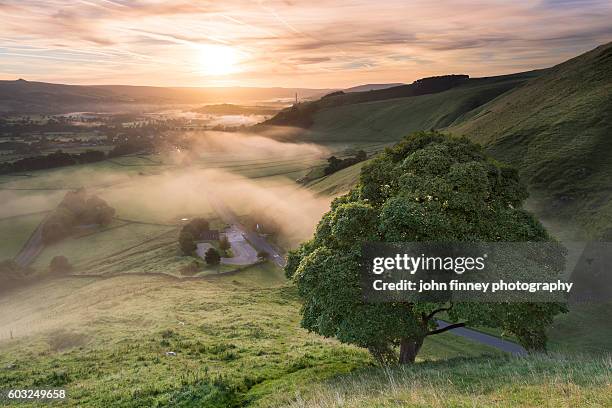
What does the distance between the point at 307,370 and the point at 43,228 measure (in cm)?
12325

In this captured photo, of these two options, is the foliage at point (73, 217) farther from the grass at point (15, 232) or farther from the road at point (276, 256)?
the road at point (276, 256)

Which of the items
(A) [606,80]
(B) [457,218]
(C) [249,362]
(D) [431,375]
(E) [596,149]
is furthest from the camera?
(A) [606,80]

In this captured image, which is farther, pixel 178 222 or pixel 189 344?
pixel 178 222

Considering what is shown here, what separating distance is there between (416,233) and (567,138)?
7943 cm

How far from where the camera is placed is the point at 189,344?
34.0 metres

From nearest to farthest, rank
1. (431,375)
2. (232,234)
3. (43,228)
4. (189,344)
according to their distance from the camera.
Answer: (431,375)
(189,344)
(232,234)
(43,228)

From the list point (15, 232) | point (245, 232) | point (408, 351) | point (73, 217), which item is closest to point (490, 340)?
point (408, 351)

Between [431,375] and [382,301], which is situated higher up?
[382,301]

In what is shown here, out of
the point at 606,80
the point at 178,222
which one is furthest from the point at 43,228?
the point at 606,80

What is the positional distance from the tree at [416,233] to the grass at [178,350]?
4102 mm

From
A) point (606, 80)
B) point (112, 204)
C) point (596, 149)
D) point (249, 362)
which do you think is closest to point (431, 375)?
point (249, 362)

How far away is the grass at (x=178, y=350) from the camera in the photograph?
933 inches

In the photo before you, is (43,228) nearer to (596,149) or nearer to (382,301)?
(382,301)

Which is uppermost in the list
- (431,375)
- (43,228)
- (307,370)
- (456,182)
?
(456,182)
